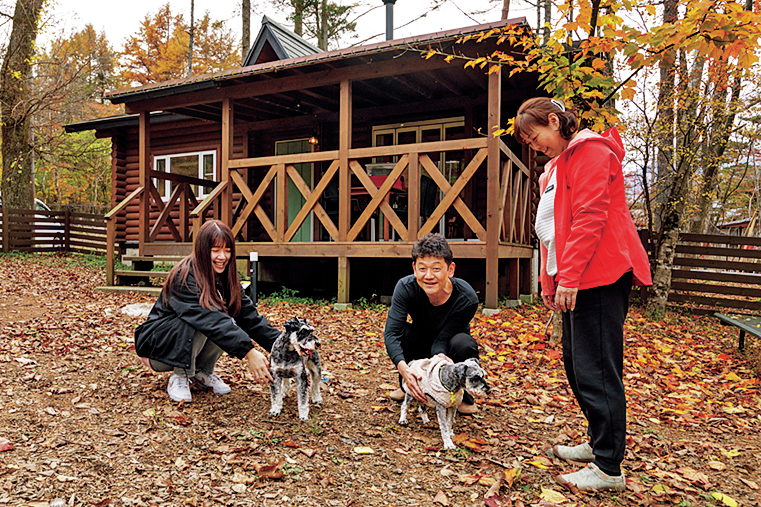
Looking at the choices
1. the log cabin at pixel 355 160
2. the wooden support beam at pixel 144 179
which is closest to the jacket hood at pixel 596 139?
the log cabin at pixel 355 160

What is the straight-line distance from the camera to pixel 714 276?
8.63m

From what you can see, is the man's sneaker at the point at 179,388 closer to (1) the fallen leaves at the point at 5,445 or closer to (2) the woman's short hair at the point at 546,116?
(1) the fallen leaves at the point at 5,445

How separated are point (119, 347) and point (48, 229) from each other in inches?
520

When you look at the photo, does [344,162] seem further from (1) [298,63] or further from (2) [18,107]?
(2) [18,107]

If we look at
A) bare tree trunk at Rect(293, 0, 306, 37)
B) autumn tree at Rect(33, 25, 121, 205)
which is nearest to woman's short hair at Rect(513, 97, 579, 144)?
autumn tree at Rect(33, 25, 121, 205)

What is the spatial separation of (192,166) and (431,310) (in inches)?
428

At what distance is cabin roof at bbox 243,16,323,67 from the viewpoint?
987 centimetres

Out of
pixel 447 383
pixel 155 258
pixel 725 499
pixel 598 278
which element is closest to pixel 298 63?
pixel 155 258

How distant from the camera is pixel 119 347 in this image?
4.90m

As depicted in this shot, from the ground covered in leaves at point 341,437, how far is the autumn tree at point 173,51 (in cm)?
2447

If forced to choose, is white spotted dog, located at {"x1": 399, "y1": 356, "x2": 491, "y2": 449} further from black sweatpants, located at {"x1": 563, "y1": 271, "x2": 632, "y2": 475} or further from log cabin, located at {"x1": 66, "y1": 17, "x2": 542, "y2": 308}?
log cabin, located at {"x1": 66, "y1": 17, "x2": 542, "y2": 308}

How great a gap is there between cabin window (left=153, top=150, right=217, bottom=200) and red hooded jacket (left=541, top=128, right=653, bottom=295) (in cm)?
1081

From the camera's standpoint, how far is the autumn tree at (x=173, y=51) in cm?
2616

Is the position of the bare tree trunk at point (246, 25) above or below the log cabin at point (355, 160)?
above
